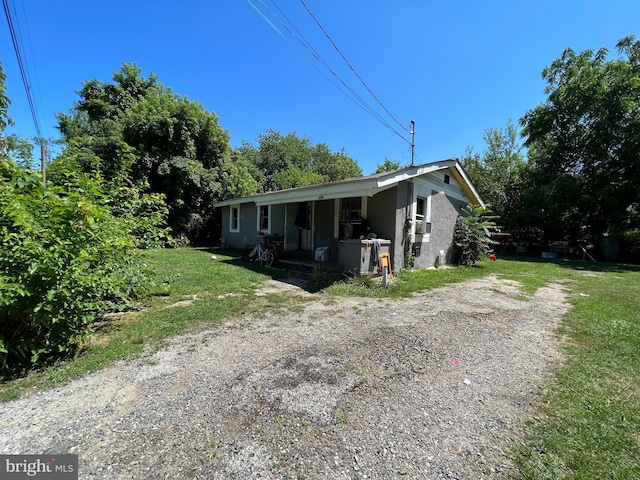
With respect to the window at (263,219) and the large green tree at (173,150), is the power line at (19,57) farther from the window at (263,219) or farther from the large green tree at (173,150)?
the window at (263,219)

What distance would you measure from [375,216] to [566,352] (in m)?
5.17

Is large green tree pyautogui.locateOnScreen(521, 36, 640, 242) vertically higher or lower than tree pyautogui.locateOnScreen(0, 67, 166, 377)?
higher

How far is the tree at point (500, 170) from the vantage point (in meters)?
19.2

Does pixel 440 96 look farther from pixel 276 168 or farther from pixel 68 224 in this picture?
pixel 276 168

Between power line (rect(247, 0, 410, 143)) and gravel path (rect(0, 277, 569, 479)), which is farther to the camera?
power line (rect(247, 0, 410, 143))

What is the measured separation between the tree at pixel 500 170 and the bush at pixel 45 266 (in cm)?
2026

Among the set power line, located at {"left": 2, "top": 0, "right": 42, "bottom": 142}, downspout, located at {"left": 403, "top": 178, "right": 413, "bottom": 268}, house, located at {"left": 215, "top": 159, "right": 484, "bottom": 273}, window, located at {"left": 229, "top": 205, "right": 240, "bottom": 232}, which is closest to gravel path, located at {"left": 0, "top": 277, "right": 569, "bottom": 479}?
house, located at {"left": 215, "top": 159, "right": 484, "bottom": 273}

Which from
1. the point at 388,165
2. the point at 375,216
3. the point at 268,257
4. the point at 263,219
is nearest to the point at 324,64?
the point at 375,216

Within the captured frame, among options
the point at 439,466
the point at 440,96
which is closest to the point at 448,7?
the point at 440,96

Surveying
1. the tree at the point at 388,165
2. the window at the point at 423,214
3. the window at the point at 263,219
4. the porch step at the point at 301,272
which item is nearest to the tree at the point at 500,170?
the tree at the point at 388,165

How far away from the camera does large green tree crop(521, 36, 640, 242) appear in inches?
564

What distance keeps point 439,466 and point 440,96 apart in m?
13.4

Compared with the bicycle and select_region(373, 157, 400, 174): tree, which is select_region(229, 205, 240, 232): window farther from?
select_region(373, 157, 400, 174): tree

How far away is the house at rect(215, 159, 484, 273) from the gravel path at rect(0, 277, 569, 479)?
3.52 m
